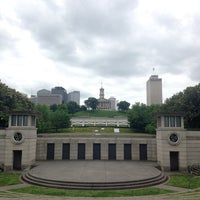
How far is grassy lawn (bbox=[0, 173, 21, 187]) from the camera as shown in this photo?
863 inches

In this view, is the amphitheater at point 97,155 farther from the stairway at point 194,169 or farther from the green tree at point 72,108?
the green tree at point 72,108

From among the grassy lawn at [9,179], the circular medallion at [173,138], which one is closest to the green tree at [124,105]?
the circular medallion at [173,138]

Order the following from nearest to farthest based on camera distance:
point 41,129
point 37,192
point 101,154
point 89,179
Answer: point 37,192 < point 89,179 < point 101,154 < point 41,129

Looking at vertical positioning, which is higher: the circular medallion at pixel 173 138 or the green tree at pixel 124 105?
the green tree at pixel 124 105

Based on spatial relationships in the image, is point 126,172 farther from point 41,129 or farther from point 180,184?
point 41,129

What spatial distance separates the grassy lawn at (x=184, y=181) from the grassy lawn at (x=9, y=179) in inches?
645

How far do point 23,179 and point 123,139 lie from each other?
675 inches

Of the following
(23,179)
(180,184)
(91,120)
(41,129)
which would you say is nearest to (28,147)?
(23,179)

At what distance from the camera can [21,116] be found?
1174 inches

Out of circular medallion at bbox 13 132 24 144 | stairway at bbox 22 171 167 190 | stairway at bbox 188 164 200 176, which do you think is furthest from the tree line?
stairway at bbox 22 171 167 190

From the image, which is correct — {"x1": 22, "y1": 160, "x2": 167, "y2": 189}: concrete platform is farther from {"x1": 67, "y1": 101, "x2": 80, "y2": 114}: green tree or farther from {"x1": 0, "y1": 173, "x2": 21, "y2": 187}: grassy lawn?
{"x1": 67, "y1": 101, "x2": 80, "y2": 114}: green tree

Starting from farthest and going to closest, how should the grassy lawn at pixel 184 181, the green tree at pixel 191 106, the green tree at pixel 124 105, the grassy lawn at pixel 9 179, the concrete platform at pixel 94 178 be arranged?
the green tree at pixel 124 105 < the green tree at pixel 191 106 < the grassy lawn at pixel 9 179 < the grassy lawn at pixel 184 181 < the concrete platform at pixel 94 178

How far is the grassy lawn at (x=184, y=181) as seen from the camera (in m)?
21.2

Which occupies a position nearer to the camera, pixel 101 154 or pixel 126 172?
pixel 126 172
